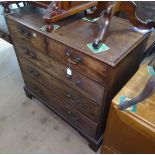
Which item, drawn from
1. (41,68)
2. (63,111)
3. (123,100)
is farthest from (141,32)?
(63,111)

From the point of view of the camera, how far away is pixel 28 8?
1300mm

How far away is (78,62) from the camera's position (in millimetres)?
977

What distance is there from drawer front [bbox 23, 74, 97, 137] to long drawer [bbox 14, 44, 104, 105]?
0.80 feet

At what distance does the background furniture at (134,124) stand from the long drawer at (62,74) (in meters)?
0.12

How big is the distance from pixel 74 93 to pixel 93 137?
40 centimetres

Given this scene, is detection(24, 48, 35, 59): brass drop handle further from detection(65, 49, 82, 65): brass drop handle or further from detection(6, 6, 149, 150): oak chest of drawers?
detection(65, 49, 82, 65): brass drop handle

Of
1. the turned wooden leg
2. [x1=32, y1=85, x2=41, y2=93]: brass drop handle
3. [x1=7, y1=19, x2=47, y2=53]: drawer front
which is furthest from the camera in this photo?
the turned wooden leg

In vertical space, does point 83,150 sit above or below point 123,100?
below

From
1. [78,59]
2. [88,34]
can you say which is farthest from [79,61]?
[88,34]

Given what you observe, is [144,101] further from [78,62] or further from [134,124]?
[78,62]

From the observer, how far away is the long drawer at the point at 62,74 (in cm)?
101

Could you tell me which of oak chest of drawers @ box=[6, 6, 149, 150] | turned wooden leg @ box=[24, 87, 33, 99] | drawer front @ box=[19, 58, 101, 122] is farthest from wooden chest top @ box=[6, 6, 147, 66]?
turned wooden leg @ box=[24, 87, 33, 99]

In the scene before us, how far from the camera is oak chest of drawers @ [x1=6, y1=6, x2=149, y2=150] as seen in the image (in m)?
0.93

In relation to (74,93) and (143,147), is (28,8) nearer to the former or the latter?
(74,93)
